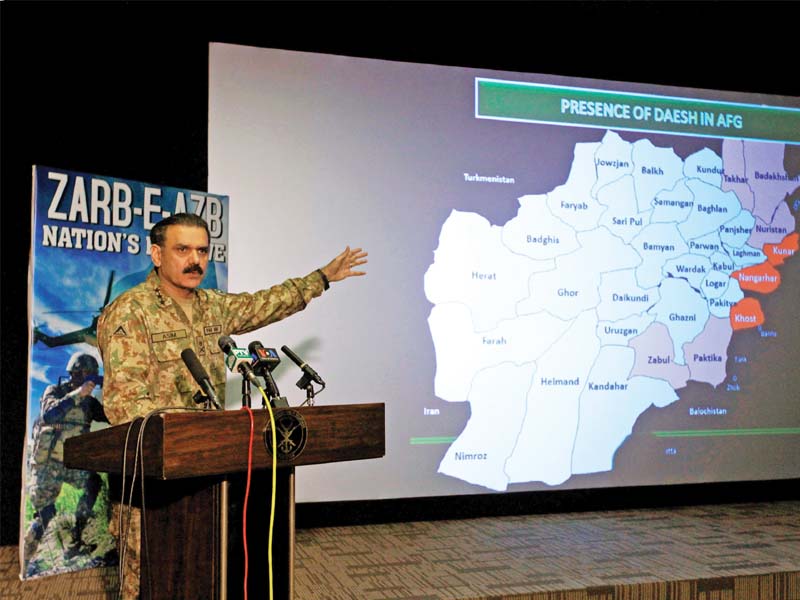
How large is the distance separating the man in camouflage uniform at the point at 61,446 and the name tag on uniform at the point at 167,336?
869 mm

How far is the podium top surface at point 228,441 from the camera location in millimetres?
1888

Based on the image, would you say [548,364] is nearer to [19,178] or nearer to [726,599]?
[726,599]

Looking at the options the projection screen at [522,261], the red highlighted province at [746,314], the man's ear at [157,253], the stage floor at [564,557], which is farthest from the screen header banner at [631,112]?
the man's ear at [157,253]

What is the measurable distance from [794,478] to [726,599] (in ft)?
7.12

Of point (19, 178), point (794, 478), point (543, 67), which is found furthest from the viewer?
point (794, 478)

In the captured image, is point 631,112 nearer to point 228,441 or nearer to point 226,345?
point 226,345

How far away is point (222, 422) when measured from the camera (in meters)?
1.94

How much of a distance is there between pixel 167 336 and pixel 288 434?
1.00 meters

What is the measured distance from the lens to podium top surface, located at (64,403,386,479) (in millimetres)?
1888

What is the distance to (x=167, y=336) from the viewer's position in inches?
113

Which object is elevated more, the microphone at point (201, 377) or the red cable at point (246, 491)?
the microphone at point (201, 377)

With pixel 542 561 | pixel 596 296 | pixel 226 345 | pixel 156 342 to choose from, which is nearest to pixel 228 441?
pixel 226 345

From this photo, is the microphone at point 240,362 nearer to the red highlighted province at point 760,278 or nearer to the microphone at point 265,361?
the microphone at point 265,361

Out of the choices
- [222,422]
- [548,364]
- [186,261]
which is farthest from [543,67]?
[222,422]
